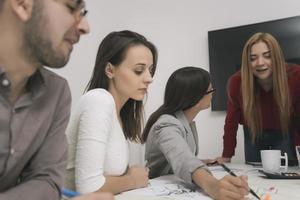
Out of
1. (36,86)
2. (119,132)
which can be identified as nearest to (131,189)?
(119,132)

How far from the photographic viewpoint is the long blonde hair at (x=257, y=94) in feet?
6.13

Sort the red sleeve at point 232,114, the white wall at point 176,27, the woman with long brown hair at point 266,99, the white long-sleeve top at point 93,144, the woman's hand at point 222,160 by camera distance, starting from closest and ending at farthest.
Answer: the white long-sleeve top at point 93,144 → the woman with long brown hair at point 266,99 → the woman's hand at point 222,160 → the red sleeve at point 232,114 → the white wall at point 176,27

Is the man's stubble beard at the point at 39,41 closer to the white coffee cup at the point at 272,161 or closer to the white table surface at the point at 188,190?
the white table surface at the point at 188,190

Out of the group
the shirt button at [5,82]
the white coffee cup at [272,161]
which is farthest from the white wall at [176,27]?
the shirt button at [5,82]

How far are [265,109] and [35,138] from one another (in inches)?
58.1

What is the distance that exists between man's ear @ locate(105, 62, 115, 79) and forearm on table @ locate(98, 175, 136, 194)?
39 cm

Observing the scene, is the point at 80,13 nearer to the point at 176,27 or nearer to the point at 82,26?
the point at 82,26

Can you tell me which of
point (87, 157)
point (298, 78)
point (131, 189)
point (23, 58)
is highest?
point (23, 58)

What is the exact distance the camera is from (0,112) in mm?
728

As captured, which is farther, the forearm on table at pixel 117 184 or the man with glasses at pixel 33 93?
the forearm on table at pixel 117 184

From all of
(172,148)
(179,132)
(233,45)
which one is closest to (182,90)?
(179,132)

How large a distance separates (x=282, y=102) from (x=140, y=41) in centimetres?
96

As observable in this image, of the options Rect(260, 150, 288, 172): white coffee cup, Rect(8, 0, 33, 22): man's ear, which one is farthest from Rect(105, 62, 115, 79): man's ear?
Rect(260, 150, 288, 172): white coffee cup

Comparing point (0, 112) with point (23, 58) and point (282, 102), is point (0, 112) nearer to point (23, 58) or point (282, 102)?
→ point (23, 58)
